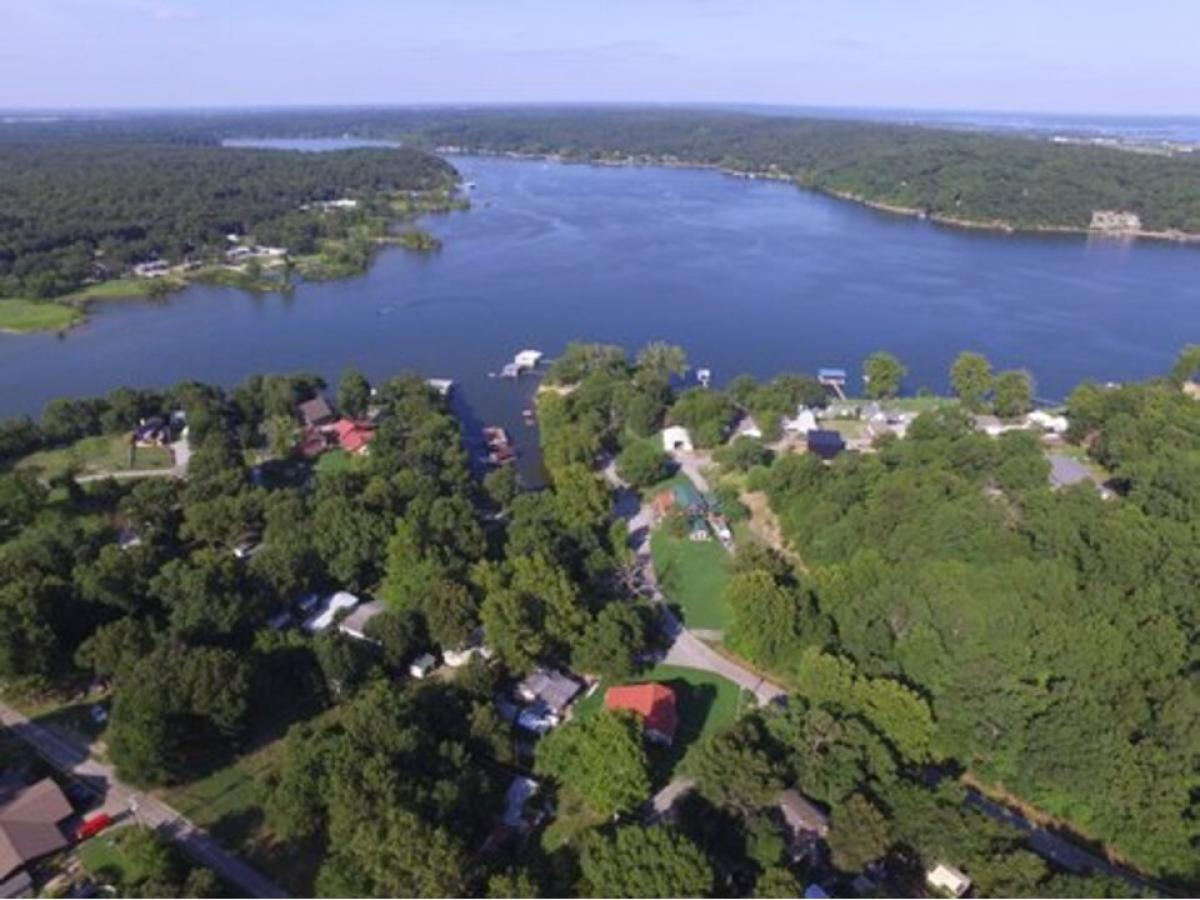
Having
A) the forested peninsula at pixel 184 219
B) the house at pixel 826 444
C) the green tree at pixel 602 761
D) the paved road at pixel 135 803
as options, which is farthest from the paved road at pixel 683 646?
the forested peninsula at pixel 184 219

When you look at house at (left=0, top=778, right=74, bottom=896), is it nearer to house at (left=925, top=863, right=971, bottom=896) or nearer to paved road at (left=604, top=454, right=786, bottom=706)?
paved road at (left=604, top=454, right=786, bottom=706)

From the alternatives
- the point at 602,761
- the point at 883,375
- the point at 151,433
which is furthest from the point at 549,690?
the point at 883,375

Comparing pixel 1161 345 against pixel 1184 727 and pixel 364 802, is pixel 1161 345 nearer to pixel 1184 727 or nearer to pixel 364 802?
pixel 1184 727

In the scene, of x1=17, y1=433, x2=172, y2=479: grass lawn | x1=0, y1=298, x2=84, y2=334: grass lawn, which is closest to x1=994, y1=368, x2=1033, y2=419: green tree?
x1=17, y1=433, x2=172, y2=479: grass lawn

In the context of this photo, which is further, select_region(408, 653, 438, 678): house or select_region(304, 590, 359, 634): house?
select_region(304, 590, 359, 634): house

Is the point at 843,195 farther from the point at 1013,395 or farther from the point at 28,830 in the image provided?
the point at 28,830
